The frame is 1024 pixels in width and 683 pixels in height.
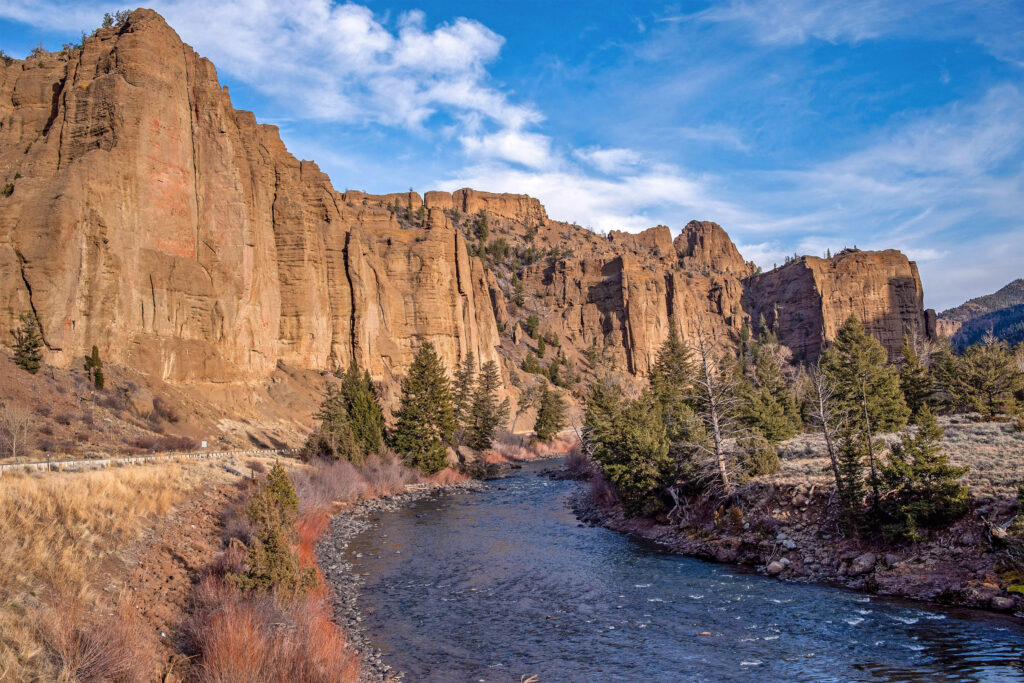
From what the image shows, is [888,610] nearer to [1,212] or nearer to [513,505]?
[513,505]

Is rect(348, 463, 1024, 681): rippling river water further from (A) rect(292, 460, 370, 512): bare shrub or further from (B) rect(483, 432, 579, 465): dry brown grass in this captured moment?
(B) rect(483, 432, 579, 465): dry brown grass

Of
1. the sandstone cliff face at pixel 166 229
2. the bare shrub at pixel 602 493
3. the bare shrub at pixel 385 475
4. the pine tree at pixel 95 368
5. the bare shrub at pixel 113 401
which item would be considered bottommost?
the bare shrub at pixel 602 493

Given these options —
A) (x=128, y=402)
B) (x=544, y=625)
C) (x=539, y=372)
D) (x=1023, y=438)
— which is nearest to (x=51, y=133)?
(x=128, y=402)

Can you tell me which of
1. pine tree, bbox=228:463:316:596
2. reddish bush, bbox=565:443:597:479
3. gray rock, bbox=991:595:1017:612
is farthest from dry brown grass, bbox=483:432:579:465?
gray rock, bbox=991:595:1017:612

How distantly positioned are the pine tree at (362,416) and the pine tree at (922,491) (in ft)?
94.9

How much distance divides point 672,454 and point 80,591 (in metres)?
21.6

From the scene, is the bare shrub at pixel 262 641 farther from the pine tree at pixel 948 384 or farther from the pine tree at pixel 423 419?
the pine tree at pixel 948 384

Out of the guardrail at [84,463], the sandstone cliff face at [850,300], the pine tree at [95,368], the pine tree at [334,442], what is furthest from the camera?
the sandstone cliff face at [850,300]

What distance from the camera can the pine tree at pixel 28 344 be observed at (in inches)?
1240

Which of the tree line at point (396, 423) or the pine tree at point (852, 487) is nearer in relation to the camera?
the pine tree at point (852, 487)

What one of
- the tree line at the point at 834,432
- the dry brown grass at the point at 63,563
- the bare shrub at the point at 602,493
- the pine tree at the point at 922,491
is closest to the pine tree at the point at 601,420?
the tree line at the point at 834,432

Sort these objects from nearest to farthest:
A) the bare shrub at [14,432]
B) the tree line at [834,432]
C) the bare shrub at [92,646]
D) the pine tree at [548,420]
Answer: the bare shrub at [92,646]
the tree line at [834,432]
the bare shrub at [14,432]
the pine tree at [548,420]

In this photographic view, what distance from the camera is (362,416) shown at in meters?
40.4

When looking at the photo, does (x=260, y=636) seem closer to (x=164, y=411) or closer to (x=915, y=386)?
(x=164, y=411)
